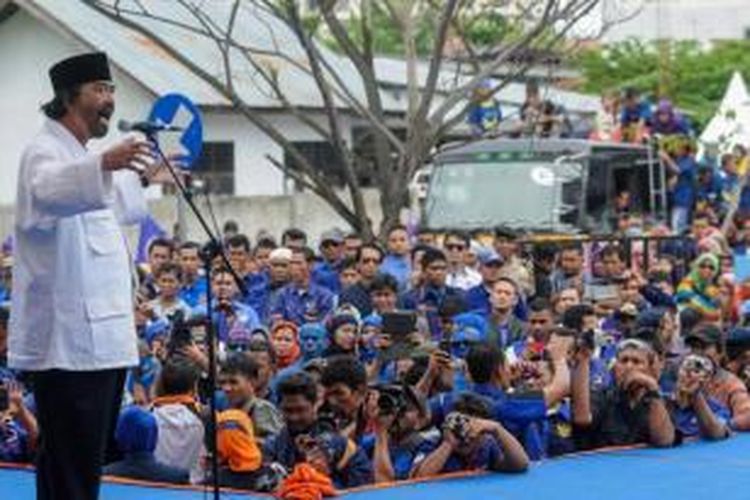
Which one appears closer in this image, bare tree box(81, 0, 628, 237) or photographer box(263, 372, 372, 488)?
photographer box(263, 372, 372, 488)

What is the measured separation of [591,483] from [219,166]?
18042mm

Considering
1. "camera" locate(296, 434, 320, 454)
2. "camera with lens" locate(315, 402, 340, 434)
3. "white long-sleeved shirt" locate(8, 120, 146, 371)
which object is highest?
"white long-sleeved shirt" locate(8, 120, 146, 371)

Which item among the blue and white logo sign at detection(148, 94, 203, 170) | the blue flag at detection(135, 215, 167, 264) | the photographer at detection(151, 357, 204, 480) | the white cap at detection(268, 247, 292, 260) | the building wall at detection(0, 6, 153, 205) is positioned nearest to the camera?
the photographer at detection(151, 357, 204, 480)

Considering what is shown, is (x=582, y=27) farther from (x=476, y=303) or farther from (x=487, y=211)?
(x=476, y=303)

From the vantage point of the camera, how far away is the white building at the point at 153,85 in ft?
74.8

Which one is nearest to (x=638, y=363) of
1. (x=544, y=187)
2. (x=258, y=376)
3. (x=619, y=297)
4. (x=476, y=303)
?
(x=258, y=376)

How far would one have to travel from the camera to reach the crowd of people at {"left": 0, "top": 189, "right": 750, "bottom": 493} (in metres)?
7.13

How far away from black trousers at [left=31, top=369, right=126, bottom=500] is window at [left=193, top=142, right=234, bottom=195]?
62.5 feet

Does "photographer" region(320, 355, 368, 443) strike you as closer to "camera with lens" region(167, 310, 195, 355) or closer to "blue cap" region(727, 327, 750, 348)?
"camera with lens" region(167, 310, 195, 355)

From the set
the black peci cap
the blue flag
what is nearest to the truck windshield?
the blue flag

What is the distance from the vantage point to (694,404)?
8.21m

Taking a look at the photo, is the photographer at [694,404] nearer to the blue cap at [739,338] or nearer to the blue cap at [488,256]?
the blue cap at [739,338]

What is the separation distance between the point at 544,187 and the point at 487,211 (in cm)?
58

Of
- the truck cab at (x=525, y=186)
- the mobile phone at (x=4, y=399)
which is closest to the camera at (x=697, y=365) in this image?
the mobile phone at (x=4, y=399)
